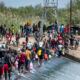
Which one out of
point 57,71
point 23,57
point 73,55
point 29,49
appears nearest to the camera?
point 23,57

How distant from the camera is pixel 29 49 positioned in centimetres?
1864

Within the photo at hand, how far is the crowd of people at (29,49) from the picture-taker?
14.4 meters

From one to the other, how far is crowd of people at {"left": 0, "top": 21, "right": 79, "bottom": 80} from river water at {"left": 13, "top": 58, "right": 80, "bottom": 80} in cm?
52

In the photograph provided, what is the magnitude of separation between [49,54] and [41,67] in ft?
10.6

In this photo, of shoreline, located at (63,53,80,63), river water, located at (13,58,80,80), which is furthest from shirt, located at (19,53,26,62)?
shoreline, located at (63,53,80,63)

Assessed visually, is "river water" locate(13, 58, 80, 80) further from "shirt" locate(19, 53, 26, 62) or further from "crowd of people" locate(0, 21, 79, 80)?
"shirt" locate(19, 53, 26, 62)

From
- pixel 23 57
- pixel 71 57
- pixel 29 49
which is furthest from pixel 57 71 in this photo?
pixel 71 57

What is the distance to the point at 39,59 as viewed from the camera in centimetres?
1911

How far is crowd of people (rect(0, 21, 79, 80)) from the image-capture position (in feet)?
47.2

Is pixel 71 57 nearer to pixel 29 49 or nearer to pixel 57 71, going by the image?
pixel 57 71

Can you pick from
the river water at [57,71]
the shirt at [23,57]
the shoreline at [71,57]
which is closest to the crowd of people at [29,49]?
the shirt at [23,57]

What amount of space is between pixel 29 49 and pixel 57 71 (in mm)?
2490

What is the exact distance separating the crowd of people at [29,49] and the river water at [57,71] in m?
0.52

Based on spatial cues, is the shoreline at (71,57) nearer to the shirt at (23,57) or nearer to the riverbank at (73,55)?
the riverbank at (73,55)
